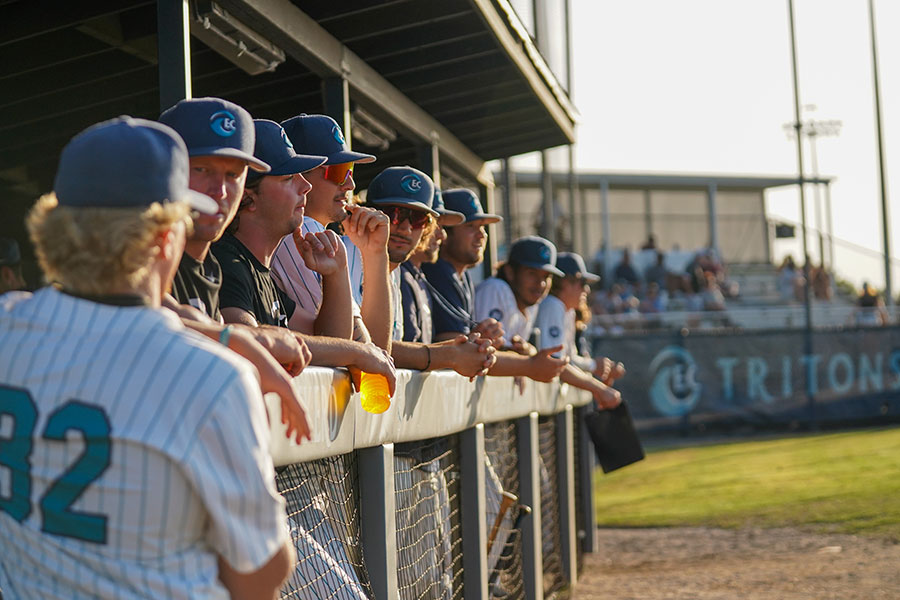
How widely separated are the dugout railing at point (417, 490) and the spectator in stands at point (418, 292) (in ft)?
1.46

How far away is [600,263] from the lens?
3161cm

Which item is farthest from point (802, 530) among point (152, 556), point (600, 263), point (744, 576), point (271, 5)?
point (600, 263)

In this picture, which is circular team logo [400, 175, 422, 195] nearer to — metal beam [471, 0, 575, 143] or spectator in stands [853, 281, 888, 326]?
metal beam [471, 0, 575, 143]

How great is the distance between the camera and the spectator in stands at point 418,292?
16.6 ft

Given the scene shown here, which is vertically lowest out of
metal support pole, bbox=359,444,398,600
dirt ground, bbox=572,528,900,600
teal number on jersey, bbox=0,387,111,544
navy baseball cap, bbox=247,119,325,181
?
dirt ground, bbox=572,528,900,600

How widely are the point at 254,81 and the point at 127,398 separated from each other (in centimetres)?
627

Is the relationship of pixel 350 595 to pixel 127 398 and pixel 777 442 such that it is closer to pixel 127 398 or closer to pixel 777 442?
pixel 127 398

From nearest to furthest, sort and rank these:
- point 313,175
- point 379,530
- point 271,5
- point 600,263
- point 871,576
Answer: point 379,530, point 313,175, point 271,5, point 871,576, point 600,263

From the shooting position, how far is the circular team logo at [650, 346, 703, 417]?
2029cm

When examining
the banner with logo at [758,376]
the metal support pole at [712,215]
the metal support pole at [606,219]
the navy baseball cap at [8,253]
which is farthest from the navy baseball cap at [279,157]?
the metal support pole at [712,215]

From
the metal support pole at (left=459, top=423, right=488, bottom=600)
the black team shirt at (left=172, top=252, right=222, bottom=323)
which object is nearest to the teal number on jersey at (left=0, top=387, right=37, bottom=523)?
the black team shirt at (left=172, top=252, right=222, bottom=323)

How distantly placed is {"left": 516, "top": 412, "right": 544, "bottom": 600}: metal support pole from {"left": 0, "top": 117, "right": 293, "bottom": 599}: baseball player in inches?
147

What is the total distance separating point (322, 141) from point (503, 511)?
1.87 m

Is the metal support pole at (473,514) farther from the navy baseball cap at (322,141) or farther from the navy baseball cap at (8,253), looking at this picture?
the navy baseball cap at (8,253)
